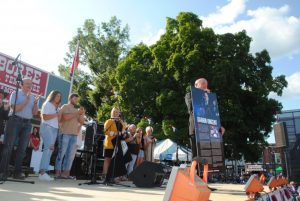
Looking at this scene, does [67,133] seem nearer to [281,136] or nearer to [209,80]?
[281,136]

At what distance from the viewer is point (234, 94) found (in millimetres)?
19703

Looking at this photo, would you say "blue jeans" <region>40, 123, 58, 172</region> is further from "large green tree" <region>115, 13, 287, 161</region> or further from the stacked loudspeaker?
"large green tree" <region>115, 13, 287, 161</region>

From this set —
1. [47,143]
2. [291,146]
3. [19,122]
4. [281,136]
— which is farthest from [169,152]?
[19,122]

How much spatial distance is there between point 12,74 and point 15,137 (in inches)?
328

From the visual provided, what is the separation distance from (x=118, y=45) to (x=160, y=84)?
14.0 meters

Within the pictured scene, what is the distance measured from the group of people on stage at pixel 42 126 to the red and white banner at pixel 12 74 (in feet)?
23.3

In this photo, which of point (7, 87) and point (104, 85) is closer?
point (7, 87)

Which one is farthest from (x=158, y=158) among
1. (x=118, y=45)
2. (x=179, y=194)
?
(x=118, y=45)

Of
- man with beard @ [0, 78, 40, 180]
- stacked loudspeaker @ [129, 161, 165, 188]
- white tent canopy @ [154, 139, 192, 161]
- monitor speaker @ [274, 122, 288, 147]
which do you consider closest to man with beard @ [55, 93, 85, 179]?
man with beard @ [0, 78, 40, 180]

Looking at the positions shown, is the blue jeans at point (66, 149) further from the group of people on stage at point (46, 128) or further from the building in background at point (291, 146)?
the building in background at point (291, 146)

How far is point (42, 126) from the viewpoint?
6.10m

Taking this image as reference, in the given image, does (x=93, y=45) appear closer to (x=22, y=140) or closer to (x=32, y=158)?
(x=32, y=158)

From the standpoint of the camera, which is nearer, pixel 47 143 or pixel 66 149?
pixel 47 143

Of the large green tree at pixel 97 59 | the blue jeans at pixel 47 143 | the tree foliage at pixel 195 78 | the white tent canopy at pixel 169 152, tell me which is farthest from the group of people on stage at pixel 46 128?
the large green tree at pixel 97 59
